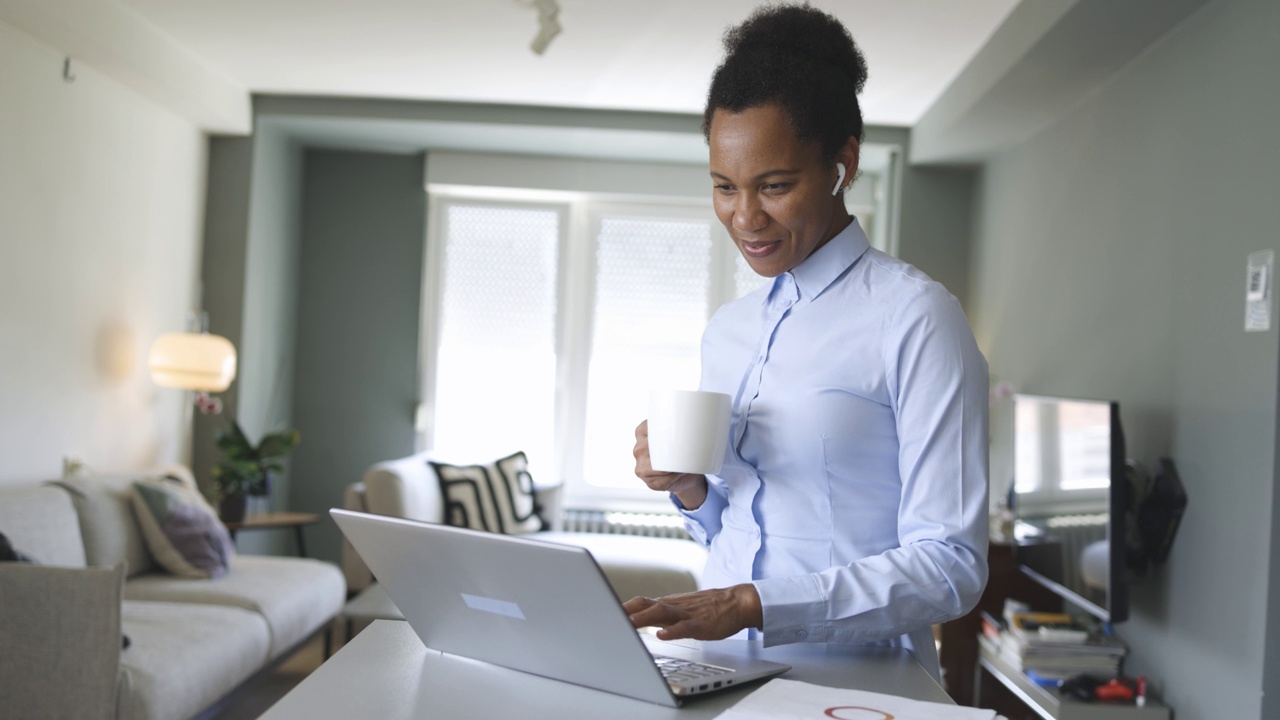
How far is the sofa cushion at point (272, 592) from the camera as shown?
11.5 feet

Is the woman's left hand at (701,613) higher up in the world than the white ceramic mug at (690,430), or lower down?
lower down

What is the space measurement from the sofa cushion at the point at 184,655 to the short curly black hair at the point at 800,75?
2.19 metres

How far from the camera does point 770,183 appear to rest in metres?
1.12

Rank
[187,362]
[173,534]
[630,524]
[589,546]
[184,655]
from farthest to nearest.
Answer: [630,524]
[589,546]
[187,362]
[173,534]
[184,655]

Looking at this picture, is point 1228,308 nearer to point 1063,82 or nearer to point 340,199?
point 1063,82

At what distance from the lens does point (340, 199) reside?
5781 mm

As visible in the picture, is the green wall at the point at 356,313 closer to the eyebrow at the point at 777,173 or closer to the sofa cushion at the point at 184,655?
the sofa cushion at the point at 184,655

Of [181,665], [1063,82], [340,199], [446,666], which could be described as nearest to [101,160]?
[340,199]

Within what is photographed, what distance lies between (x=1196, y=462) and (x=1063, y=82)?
4.78 feet

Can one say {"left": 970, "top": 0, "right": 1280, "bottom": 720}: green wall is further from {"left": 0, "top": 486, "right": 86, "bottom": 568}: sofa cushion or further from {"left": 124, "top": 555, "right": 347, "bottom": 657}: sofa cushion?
{"left": 0, "top": 486, "right": 86, "bottom": 568}: sofa cushion

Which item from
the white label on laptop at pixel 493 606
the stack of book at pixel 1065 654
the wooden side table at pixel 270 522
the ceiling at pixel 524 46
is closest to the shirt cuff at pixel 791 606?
the white label on laptop at pixel 493 606

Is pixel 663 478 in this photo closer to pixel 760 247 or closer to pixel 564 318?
pixel 760 247

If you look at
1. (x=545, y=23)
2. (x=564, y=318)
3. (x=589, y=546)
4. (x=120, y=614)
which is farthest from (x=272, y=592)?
(x=564, y=318)

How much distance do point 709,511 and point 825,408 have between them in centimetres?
26
